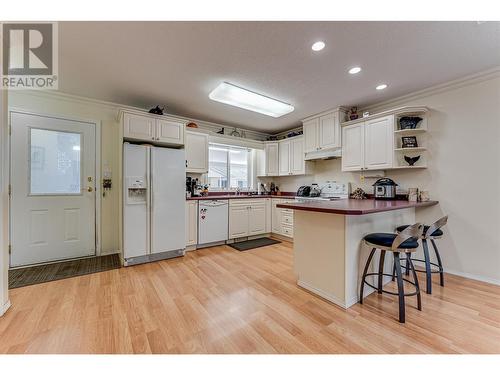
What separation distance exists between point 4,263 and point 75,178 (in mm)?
1610

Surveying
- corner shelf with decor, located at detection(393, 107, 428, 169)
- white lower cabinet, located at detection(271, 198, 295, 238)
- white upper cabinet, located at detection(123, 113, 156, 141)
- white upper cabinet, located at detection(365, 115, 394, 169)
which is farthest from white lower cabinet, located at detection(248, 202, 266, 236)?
corner shelf with decor, located at detection(393, 107, 428, 169)

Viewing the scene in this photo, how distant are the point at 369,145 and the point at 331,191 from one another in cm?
116

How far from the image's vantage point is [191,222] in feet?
11.7

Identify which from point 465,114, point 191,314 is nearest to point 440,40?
point 465,114

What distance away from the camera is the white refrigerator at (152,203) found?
2936 mm

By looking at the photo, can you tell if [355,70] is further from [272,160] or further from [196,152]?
[196,152]

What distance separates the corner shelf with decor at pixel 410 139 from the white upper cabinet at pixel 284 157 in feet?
6.81

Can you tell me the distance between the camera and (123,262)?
2893 mm

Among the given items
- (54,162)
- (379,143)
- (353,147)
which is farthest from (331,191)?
(54,162)

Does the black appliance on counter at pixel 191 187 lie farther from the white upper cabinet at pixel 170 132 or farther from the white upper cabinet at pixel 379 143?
the white upper cabinet at pixel 379 143

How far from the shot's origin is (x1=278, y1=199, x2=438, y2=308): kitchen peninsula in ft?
6.20

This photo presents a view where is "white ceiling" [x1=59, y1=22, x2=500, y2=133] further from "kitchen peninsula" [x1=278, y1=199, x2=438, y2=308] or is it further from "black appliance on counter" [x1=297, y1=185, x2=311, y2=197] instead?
"black appliance on counter" [x1=297, y1=185, x2=311, y2=197]

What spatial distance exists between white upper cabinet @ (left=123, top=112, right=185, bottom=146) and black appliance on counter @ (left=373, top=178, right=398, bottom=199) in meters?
3.18
